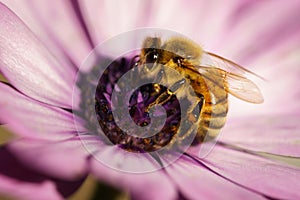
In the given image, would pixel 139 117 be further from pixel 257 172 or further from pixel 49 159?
pixel 49 159

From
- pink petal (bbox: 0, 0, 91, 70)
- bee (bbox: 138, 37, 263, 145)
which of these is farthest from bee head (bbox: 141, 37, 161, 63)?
pink petal (bbox: 0, 0, 91, 70)

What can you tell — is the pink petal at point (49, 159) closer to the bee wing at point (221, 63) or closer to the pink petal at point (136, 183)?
the pink petal at point (136, 183)

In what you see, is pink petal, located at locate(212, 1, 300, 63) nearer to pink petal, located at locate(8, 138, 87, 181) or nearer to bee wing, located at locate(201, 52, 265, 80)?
bee wing, located at locate(201, 52, 265, 80)

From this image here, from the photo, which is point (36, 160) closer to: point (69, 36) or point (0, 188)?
point (0, 188)

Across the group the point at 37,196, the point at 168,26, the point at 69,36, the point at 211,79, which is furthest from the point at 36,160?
the point at 168,26

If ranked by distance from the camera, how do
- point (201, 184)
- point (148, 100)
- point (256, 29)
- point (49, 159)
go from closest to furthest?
point (49, 159)
point (201, 184)
point (148, 100)
point (256, 29)

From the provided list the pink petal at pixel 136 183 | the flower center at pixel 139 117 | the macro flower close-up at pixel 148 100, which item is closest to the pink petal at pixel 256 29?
the macro flower close-up at pixel 148 100

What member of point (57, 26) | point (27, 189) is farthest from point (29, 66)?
point (27, 189)
